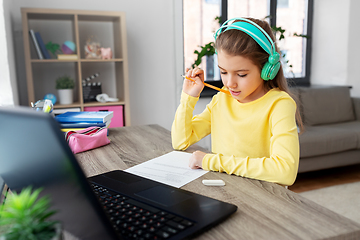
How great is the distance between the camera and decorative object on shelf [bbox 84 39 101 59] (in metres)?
2.62

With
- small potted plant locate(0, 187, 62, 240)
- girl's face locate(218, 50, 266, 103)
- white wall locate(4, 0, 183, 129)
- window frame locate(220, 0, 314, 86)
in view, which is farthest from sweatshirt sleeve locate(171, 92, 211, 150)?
window frame locate(220, 0, 314, 86)

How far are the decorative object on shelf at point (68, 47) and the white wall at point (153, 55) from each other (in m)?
0.55

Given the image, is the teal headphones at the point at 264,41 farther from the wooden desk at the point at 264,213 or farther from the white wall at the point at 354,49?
the white wall at the point at 354,49

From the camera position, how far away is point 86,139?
1102mm

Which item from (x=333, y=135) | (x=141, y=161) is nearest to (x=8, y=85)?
(x=141, y=161)

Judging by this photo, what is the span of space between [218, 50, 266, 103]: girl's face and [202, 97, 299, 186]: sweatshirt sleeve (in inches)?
6.3

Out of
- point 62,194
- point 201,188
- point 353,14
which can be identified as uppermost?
point 353,14

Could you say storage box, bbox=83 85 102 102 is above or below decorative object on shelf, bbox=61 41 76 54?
below

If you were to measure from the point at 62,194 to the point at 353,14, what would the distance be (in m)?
3.76

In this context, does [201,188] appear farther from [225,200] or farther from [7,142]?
[7,142]

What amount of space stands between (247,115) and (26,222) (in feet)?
2.94

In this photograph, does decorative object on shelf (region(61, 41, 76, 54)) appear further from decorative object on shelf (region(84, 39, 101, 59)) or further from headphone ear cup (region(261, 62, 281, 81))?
headphone ear cup (region(261, 62, 281, 81))

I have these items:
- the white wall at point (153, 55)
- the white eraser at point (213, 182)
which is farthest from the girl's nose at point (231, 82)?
the white wall at point (153, 55)

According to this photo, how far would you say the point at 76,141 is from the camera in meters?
1.07
